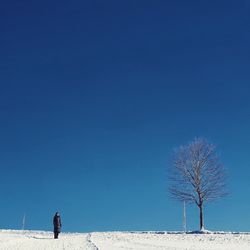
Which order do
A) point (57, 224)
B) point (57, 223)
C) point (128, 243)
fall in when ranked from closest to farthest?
point (128, 243), point (57, 224), point (57, 223)

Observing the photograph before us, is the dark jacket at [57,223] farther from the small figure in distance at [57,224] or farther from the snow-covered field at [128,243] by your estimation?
the snow-covered field at [128,243]

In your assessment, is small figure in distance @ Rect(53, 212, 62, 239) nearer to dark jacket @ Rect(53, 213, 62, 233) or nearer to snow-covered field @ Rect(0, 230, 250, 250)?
dark jacket @ Rect(53, 213, 62, 233)

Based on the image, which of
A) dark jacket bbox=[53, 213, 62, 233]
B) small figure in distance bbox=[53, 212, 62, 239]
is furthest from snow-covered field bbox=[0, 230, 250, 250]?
dark jacket bbox=[53, 213, 62, 233]

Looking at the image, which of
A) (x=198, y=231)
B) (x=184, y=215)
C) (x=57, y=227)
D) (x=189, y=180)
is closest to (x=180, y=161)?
(x=189, y=180)

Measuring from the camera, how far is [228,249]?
71.3ft

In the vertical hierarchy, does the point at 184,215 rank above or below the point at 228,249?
above

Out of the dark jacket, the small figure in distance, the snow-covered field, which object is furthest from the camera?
the dark jacket

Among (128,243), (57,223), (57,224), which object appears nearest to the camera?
(128,243)

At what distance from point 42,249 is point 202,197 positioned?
28.2m

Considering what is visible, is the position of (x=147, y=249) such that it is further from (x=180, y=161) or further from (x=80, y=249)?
(x=180, y=161)

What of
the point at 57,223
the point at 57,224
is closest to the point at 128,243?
the point at 57,224

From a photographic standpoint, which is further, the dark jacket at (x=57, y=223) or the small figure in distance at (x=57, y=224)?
the dark jacket at (x=57, y=223)

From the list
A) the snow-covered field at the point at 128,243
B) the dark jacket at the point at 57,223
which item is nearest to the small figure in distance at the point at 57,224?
the dark jacket at the point at 57,223

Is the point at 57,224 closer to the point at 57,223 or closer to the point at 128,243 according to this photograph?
the point at 57,223
